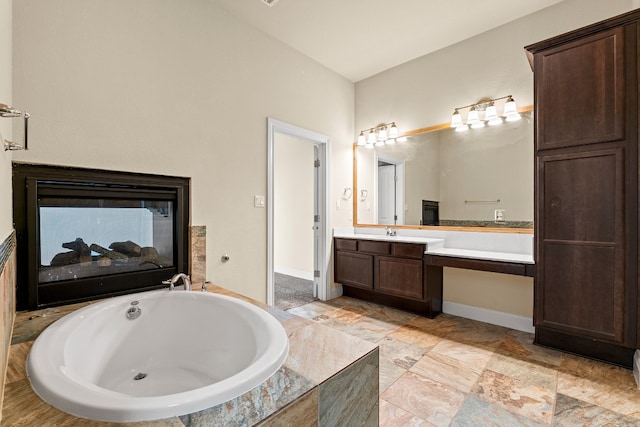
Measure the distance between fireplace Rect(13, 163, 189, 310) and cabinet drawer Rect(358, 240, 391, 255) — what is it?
6.01 ft

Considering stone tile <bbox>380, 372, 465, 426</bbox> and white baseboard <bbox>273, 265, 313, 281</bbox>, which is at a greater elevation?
white baseboard <bbox>273, 265, 313, 281</bbox>

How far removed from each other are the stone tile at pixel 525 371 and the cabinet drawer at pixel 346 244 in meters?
1.68

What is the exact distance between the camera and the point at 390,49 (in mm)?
3207

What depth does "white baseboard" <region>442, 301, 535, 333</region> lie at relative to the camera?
8.70ft

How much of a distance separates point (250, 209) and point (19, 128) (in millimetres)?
1560

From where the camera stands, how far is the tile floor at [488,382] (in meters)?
1.57

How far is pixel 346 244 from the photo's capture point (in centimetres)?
357

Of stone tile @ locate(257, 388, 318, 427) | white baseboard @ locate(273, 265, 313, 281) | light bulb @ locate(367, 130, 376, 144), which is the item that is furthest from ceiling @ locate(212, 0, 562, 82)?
white baseboard @ locate(273, 265, 313, 281)

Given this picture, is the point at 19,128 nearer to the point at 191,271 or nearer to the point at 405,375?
→ the point at 191,271

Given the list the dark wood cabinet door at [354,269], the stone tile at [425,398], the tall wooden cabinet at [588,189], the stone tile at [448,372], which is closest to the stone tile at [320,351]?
the stone tile at [425,398]

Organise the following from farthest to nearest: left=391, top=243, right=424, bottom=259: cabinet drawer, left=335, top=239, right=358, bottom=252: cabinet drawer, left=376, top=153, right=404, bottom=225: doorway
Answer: left=376, top=153, right=404, bottom=225: doorway → left=335, top=239, right=358, bottom=252: cabinet drawer → left=391, top=243, right=424, bottom=259: cabinet drawer

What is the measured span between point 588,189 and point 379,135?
83.1 inches

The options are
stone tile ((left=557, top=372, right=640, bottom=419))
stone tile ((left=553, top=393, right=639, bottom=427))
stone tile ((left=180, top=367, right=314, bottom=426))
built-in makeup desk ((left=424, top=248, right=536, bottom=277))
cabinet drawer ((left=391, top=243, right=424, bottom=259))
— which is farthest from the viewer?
cabinet drawer ((left=391, top=243, right=424, bottom=259))

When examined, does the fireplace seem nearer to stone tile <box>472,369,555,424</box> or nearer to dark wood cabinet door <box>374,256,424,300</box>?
dark wood cabinet door <box>374,256,424,300</box>
